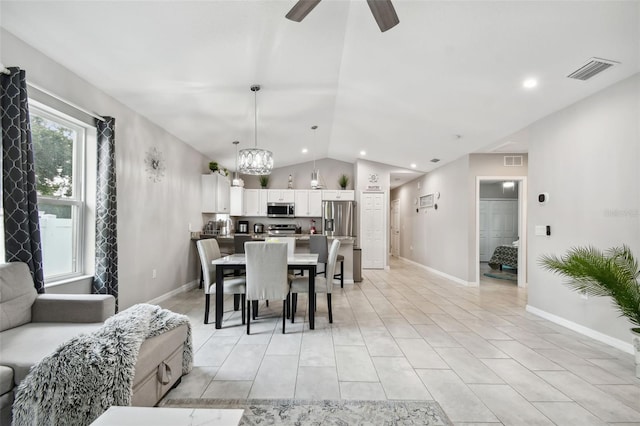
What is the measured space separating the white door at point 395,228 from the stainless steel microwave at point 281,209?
429 cm

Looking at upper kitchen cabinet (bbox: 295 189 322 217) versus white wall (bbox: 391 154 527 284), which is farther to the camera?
upper kitchen cabinet (bbox: 295 189 322 217)

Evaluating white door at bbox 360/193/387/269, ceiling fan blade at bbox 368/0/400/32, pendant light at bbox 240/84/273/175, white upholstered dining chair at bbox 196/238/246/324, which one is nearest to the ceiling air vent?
ceiling fan blade at bbox 368/0/400/32

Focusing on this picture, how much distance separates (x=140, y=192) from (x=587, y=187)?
16.9 ft

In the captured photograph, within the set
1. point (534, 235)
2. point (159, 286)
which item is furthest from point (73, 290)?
point (534, 235)

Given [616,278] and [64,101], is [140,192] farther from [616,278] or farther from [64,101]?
[616,278]

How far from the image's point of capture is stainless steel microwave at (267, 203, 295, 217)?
790cm

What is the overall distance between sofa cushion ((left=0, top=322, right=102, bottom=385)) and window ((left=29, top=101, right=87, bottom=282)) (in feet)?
3.10

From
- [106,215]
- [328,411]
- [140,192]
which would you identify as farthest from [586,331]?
[140,192]

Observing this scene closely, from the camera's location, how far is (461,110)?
414cm

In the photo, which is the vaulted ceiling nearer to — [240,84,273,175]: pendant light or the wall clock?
the wall clock

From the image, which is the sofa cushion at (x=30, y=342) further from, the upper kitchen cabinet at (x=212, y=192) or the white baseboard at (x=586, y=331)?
the white baseboard at (x=586, y=331)

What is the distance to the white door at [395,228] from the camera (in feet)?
34.6

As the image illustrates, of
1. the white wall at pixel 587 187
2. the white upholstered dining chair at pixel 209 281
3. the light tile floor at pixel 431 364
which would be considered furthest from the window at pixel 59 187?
the white wall at pixel 587 187

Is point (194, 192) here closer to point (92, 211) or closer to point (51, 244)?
point (92, 211)
